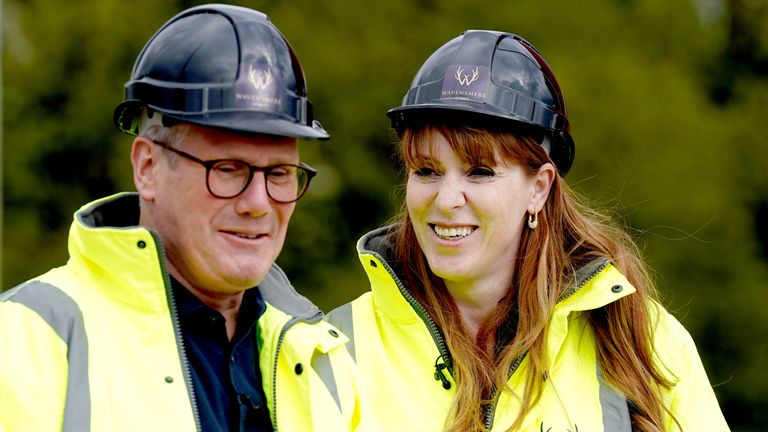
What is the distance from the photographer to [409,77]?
10.3m

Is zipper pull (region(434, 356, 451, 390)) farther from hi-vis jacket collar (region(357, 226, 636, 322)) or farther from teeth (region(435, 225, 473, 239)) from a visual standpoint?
teeth (region(435, 225, 473, 239))

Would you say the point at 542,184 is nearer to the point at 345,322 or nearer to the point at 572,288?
the point at 572,288

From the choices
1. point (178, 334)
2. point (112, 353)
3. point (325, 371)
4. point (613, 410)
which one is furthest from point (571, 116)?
point (112, 353)

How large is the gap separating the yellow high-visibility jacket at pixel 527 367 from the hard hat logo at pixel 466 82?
22.8 inches

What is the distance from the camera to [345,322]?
156 inches

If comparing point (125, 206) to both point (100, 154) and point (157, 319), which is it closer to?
point (157, 319)

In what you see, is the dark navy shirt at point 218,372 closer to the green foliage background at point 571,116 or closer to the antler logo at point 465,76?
A: the antler logo at point 465,76

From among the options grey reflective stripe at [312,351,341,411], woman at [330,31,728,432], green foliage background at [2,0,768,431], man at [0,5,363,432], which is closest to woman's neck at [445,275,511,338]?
woman at [330,31,728,432]

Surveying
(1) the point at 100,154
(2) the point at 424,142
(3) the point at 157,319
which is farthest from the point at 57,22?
(3) the point at 157,319

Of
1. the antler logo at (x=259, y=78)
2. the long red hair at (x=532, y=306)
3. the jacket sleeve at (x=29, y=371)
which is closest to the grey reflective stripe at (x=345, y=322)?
the long red hair at (x=532, y=306)

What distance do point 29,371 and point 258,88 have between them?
0.86 metres

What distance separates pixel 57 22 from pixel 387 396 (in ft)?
26.7

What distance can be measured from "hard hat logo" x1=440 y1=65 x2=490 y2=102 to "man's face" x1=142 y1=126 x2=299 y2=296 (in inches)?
42.0

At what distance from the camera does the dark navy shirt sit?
2881 millimetres
